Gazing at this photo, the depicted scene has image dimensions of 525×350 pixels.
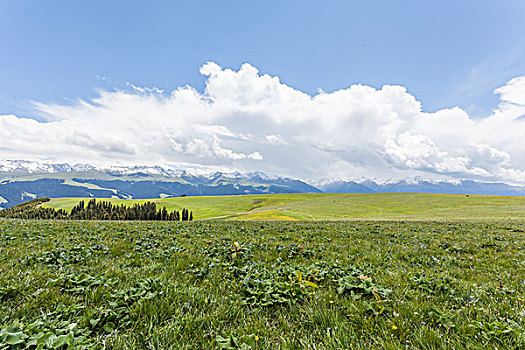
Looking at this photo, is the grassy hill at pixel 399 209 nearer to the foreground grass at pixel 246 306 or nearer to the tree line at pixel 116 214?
the tree line at pixel 116 214

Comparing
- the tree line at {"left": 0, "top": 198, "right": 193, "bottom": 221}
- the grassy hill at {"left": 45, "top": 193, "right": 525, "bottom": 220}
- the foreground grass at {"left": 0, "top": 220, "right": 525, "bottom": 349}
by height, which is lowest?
the tree line at {"left": 0, "top": 198, "right": 193, "bottom": 221}

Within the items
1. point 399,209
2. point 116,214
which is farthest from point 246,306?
point 116,214

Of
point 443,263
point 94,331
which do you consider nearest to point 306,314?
point 94,331

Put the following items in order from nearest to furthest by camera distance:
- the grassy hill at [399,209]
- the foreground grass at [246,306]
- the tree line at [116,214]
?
the foreground grass at [246,306]
the grassy hill at [399,209]
the tree line at [116,214]

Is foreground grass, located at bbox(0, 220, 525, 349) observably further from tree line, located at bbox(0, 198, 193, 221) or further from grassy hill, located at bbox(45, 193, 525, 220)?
tree line, located at bbox(0, 198, 193, 221)

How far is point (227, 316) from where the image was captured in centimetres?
416

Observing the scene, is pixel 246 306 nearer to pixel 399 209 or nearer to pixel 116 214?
pixel 399 209

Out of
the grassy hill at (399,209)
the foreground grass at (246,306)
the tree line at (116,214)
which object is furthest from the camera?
the tree line at (116,214)

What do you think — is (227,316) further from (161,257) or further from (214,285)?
(161,257)

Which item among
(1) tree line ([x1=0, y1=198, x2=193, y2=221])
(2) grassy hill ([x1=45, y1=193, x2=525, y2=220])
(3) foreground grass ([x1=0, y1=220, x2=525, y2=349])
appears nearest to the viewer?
(3) foreground grass ([x1=0, y1=220, x2=525, y2=349])

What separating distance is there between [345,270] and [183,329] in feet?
16.3

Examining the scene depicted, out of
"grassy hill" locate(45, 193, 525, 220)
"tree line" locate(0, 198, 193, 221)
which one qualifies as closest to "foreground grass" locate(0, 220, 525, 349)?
"grassy hill" locate(45, 193, 525, 220)

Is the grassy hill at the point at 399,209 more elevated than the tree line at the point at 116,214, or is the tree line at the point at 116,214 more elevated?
the grassy hill at the point at 399,209

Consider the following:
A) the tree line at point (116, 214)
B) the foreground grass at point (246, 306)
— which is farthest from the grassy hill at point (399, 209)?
the foreground grass at point (246, 306)
